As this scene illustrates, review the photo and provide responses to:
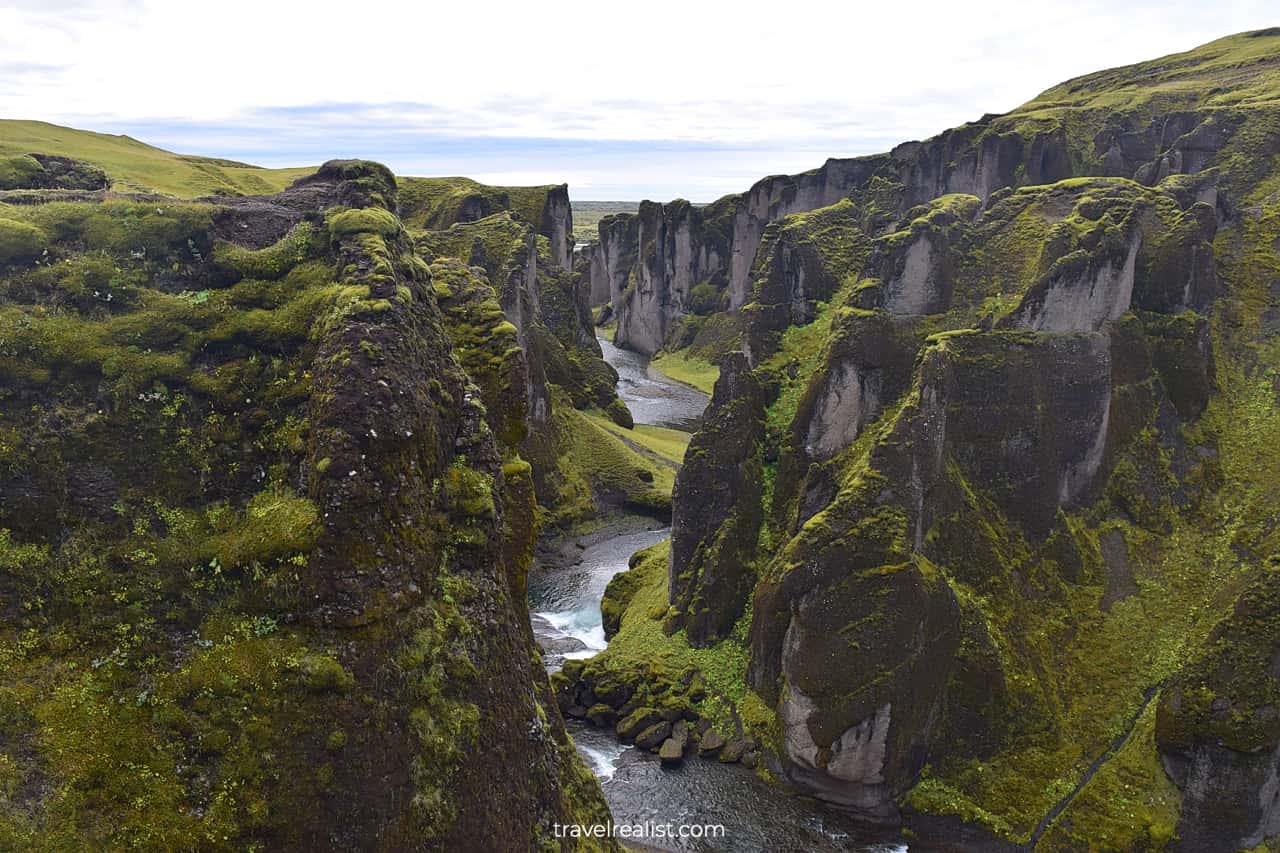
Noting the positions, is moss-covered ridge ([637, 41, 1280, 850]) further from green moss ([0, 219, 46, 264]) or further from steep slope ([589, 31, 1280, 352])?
green moss ([0, 219, 46, 264])

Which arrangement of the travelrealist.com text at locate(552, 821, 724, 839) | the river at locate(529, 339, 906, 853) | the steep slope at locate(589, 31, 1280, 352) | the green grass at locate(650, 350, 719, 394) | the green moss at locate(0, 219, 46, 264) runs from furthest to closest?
the green grass at locate(650, 350, 719, 394)
the steep slope at locate(589, 31, 1280, 352)
the travelrealist.com text at locate(552, 821, 724, 839)
the river at locate(529, 339, 906, 853)
the green moss at locate(0, 219, 46, 264)

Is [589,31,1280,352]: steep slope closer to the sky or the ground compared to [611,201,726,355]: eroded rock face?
closer to the sky

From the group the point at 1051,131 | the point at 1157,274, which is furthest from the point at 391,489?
the point at 1051,131

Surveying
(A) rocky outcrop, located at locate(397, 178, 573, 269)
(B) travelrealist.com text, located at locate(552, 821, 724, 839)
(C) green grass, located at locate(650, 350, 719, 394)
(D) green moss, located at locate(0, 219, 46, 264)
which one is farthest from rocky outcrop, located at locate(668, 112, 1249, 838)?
(C) green grass, located at locate(650, 350, 719, 394)

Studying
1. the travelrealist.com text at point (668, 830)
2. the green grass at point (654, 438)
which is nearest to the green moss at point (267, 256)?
the travelrealist.com text at point (668, 830)

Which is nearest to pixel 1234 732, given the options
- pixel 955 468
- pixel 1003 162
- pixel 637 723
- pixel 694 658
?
pixel 955 468

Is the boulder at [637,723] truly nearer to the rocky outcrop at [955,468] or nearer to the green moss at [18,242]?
the rocky outcrop at [955,468]

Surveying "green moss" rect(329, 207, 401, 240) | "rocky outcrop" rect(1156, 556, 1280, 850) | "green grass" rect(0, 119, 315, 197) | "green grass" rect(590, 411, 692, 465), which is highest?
"green grass" rect(0, 119, 315, 197)
